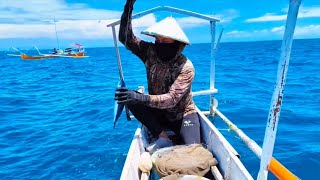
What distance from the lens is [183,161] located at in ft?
12.9

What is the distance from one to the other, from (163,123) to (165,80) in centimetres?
75

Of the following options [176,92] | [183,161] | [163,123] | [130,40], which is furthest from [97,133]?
[183,161]

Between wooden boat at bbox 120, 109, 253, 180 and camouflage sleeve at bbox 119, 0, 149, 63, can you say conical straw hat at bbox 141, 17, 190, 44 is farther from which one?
wooden boat at bbox 120, 109, 253, 180

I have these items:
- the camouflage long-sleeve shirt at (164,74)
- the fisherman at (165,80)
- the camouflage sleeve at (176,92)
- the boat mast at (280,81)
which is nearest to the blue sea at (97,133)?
the fisherman at (165,80)

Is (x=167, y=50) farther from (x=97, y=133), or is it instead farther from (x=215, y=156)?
(x=97, y=133)

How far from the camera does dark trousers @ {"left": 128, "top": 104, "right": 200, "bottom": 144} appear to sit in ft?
15.5

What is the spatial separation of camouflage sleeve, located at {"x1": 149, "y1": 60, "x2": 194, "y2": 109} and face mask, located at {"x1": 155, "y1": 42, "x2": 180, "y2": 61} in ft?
0.77

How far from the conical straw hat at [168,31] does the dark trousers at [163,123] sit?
A: 1036 millimetres

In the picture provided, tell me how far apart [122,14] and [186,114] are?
171 cm

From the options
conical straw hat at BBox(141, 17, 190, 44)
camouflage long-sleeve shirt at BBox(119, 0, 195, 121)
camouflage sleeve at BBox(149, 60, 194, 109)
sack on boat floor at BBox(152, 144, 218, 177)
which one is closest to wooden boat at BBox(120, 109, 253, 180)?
sack on boat floor at BBox(152, 144, 218, 177)

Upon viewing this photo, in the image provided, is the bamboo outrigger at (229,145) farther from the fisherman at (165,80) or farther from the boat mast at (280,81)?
the fisherman at (165,80)

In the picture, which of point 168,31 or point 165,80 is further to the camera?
point 165,80

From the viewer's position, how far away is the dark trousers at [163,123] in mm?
4734

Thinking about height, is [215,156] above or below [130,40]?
below
